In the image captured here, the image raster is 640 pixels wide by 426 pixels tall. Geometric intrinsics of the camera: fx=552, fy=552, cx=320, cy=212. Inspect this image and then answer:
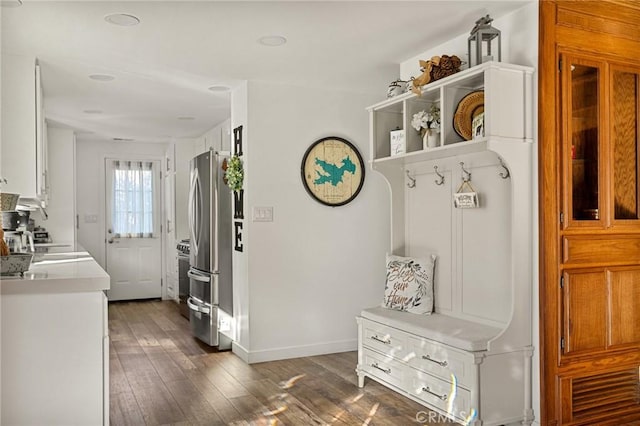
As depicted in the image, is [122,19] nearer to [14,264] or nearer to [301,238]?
[14,264]

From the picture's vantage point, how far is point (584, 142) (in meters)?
3.11

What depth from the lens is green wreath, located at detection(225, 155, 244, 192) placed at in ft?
15.5

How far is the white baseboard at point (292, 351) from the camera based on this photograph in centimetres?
461

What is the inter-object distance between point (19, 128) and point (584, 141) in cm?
360

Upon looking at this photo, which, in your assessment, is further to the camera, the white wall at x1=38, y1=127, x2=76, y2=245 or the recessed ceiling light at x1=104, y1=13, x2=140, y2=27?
the white wall at x1=38, y1=127, x2=76, y2=245

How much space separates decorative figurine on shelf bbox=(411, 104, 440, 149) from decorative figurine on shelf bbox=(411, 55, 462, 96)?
153 millimetres

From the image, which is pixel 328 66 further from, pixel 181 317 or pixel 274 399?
pixel 181 317

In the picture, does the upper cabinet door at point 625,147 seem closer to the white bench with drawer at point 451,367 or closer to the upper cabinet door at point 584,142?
the upper cabinet door at point 584,142

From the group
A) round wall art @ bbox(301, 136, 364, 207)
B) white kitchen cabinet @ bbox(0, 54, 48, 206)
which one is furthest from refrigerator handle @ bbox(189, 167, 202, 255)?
white kitchen cabinet @ bbox(0, 54, 48, 206)

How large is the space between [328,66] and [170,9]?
1493mm

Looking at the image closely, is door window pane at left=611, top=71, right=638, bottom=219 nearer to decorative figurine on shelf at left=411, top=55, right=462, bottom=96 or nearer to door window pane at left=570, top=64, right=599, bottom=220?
door window pane at left=570, top=64, right=599, bottom=220

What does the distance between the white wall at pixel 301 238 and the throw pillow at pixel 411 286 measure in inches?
45.5

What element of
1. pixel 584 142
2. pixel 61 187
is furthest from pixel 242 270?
pixel 61 187

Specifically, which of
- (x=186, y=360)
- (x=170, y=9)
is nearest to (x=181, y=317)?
(x=186, y=360)
